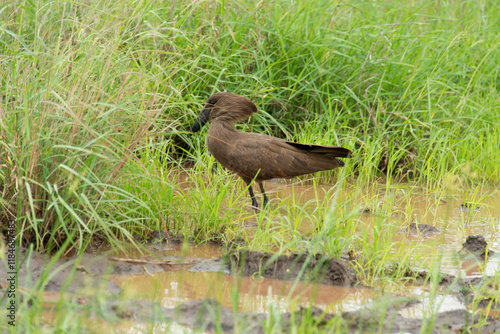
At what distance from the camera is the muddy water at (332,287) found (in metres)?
3.40

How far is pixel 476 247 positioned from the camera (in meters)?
4.55

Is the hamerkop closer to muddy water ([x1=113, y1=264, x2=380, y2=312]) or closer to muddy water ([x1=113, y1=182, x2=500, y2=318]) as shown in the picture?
muddy water ([x1=113, y1=182, x2=500, y2=318])

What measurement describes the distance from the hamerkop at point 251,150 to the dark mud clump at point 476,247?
1.45m

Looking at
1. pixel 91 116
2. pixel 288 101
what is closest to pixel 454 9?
pixel 288 101

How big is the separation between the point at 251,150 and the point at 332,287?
2.02 m

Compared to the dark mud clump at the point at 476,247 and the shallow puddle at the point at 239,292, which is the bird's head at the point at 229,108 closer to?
the shallow puddle at the point at 239,292

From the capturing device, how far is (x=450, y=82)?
7.68 m

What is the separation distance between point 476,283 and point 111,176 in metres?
2.52

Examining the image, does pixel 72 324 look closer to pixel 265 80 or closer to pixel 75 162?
pixel 75 162

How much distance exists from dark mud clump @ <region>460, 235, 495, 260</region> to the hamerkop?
4.77 ft

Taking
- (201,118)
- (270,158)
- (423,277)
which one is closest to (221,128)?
(201,118)

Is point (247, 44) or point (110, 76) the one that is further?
point (247, 44)

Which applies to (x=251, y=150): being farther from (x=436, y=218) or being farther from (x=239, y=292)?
(x=239, y=292)

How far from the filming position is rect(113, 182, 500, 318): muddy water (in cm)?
340
